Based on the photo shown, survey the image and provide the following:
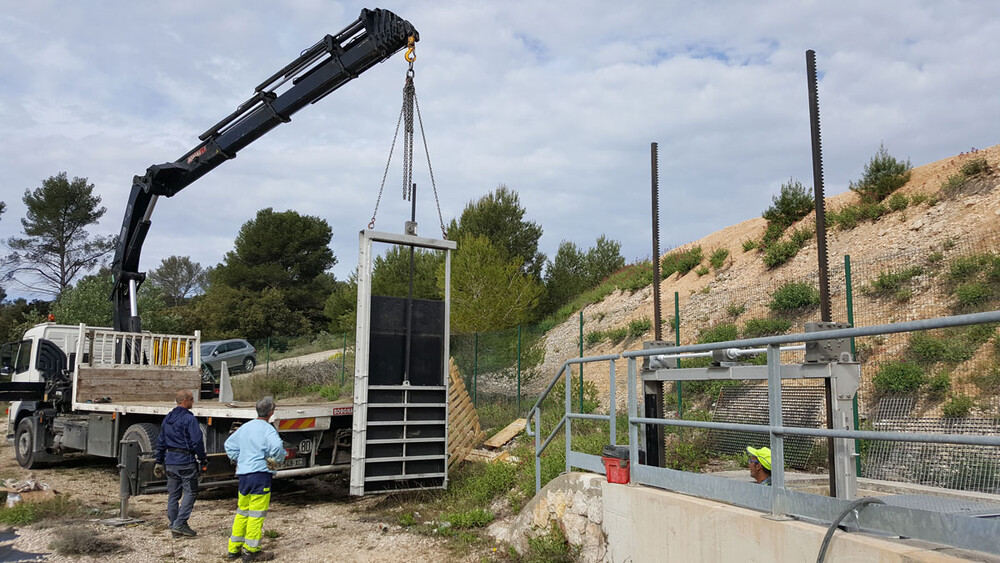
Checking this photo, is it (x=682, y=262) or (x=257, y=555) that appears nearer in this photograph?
(x=257, y=555)

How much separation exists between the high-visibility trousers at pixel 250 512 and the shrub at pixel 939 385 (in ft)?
23.9

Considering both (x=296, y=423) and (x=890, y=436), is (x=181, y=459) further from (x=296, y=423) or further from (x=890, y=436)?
(x=890, y=436)

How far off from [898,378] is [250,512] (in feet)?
25.1

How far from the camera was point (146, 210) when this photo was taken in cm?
1459

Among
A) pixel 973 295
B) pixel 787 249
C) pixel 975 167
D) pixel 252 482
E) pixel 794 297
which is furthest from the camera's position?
pixel 787 249

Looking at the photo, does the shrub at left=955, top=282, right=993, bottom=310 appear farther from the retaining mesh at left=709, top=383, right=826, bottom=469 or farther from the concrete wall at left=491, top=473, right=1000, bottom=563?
the concrete wall at left=491, top=473, right=1000, bottom=563

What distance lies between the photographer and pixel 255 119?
41.5 feet

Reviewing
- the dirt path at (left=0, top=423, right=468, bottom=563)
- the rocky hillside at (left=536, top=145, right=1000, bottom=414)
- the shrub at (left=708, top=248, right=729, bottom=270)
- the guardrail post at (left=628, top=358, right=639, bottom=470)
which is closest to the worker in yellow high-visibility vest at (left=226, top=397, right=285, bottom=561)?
the dirt path at (left=0, top=423, right=468, bottom=563)

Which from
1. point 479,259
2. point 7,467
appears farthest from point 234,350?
point 7,467

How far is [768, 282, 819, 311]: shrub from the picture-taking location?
1359cm

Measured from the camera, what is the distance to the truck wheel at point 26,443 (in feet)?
43.3

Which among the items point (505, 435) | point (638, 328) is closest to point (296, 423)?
point (505, 435)

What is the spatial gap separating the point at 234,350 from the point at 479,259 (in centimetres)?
1092

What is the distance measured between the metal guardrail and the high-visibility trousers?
3475mm
